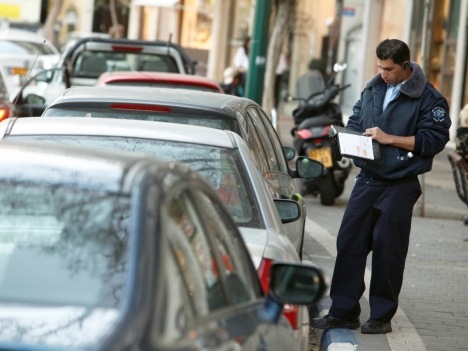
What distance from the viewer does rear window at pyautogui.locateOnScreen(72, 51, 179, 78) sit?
18266 millimetres

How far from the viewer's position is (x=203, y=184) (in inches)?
187

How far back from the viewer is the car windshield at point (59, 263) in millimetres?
3805

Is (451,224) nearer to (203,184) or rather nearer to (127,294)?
(203,184)

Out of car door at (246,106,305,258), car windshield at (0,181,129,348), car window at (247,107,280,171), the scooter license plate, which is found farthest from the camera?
the scooter license plate

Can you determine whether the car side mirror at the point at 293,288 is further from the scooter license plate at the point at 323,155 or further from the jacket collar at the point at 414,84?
the scooter license plate at the point at 323,155

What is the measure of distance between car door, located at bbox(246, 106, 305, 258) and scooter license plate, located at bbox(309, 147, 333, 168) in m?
5.44

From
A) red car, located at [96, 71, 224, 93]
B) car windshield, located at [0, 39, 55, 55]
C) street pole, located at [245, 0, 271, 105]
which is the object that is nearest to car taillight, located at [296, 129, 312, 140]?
red car, located at [96, 71, 224, 93]

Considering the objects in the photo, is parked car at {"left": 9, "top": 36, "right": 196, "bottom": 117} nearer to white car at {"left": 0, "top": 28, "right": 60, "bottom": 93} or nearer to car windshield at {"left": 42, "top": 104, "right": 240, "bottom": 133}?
white car at {"left": 0, "top": 28, "right": 60, "bottom": 93}

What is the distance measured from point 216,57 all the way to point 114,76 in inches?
1124

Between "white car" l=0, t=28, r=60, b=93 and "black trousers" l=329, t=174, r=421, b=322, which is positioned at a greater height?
"black trousers" l=329, t=174, r=421, b=322

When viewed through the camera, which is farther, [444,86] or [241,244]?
[444,86]

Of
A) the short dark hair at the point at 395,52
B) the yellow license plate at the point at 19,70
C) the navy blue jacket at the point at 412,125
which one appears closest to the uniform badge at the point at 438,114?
the navy blue jacket at the point at 412,125

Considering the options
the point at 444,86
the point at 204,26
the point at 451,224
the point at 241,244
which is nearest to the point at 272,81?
the point at 444,86

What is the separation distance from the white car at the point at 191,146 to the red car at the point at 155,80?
19.4ft
